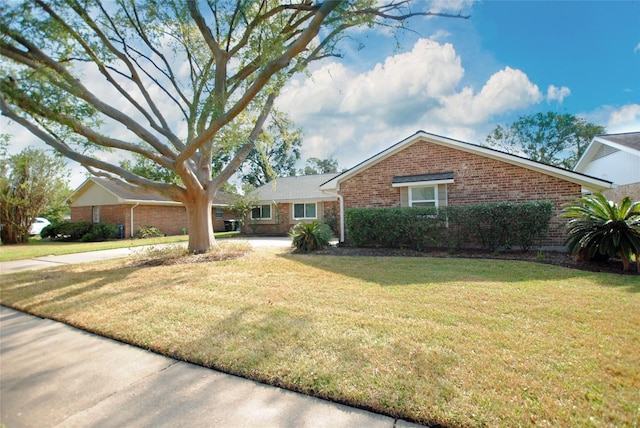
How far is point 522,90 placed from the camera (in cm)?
1154

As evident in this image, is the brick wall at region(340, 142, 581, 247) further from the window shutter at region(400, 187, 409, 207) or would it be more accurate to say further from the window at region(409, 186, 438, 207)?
the window at region(409, 186, 438, 207)

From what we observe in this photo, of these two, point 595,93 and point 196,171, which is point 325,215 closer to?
point 196,171

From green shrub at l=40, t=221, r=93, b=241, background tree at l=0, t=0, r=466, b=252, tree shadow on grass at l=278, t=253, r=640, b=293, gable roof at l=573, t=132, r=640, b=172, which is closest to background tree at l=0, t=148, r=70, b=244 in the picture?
green shrub at l=40, t=221, r=93, b=241

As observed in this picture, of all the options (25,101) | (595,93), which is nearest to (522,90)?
(595,93)

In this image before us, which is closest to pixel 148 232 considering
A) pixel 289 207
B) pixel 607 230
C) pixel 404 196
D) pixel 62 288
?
pixel 289 207

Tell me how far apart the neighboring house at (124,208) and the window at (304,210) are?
748 centimetres

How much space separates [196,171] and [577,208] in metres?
11.5

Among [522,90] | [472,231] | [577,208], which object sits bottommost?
[472,231]

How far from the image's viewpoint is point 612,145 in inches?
590

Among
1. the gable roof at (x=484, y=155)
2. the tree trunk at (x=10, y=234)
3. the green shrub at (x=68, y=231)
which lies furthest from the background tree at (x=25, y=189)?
the gable roof at (x=484, y=155)

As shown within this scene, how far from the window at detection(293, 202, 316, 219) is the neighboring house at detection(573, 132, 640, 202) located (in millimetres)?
15703

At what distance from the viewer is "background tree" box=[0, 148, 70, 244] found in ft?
58.7

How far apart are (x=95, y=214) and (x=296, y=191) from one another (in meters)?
15.4

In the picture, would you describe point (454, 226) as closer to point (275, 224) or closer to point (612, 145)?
point (612, 145)
